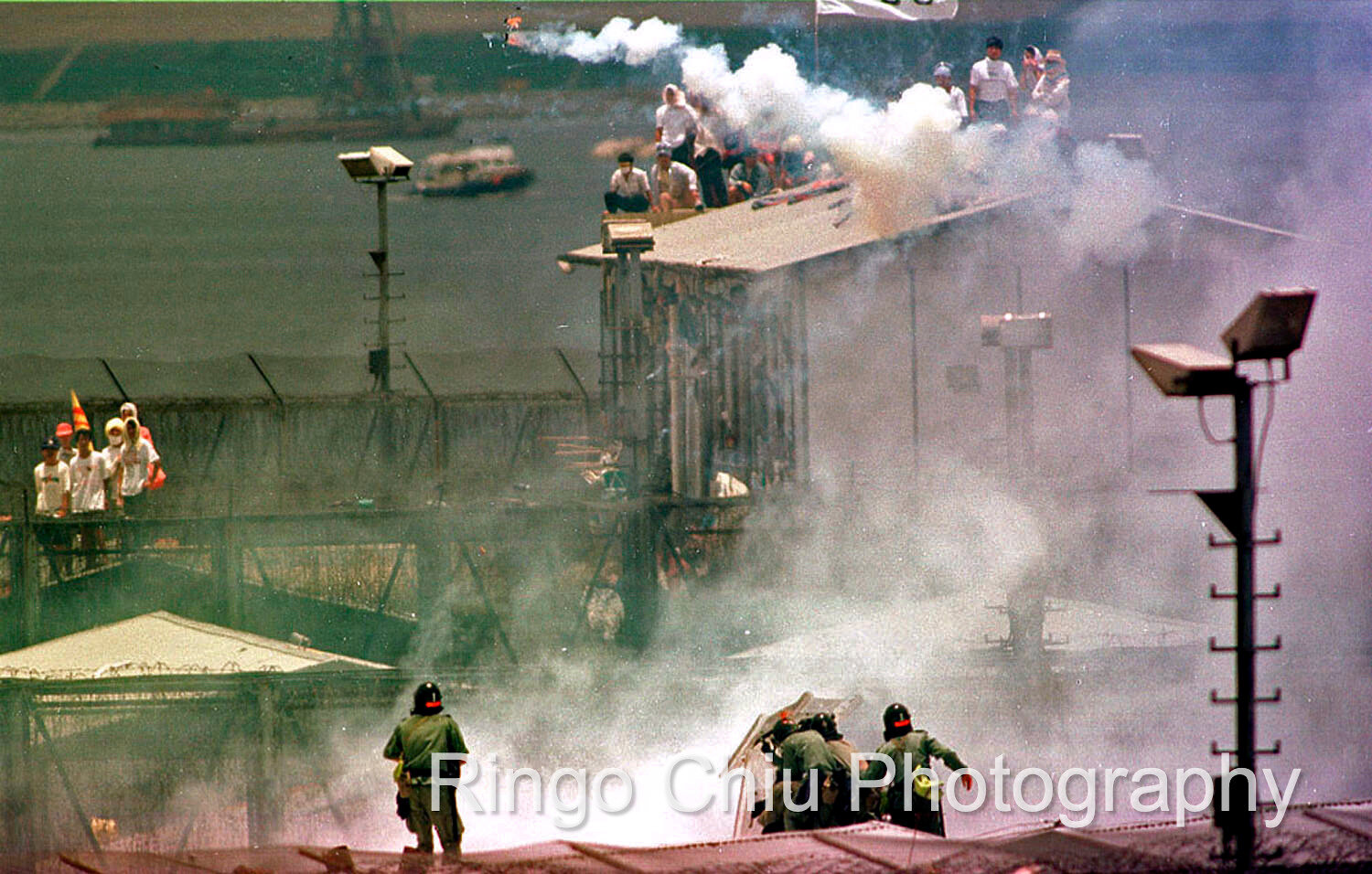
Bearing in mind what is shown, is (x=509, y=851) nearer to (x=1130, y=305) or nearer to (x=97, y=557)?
(x=97, y=557)

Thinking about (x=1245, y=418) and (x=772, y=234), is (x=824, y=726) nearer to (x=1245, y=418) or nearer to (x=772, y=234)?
(x=1245, y=418)

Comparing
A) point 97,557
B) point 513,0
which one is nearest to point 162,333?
point 513,0

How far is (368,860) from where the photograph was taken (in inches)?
229

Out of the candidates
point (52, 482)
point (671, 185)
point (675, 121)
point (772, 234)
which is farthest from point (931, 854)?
point (671, 185)

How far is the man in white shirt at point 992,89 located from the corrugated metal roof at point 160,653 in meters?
8.41

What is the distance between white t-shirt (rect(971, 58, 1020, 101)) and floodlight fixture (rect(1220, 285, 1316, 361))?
985cm

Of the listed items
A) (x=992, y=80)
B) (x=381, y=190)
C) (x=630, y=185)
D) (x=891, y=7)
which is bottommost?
(x=381, y=190)

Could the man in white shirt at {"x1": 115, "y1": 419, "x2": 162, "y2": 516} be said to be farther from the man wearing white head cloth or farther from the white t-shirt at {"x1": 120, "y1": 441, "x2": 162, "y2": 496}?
the man wearing white head cloth

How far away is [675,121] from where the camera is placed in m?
17.8

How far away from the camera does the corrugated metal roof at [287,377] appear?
19.4 m

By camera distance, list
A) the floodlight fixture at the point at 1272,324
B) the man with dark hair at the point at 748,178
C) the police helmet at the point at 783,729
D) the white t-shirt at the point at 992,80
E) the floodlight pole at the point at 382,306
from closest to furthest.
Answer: the floodlight fixture at the point at 1272,324 < the police helmet at the point at 783,729 < the floodlight pole at the point at 382,306 < the white t-shirt at the point at 992,80 < the man with dark hair at the point at 748,178

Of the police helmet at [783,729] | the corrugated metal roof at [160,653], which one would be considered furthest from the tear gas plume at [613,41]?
the police helmet at [783,729]

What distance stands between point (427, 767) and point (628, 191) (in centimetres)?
1083

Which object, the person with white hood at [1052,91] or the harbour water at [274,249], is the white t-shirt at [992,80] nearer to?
the person with white hood at [1052,91]
